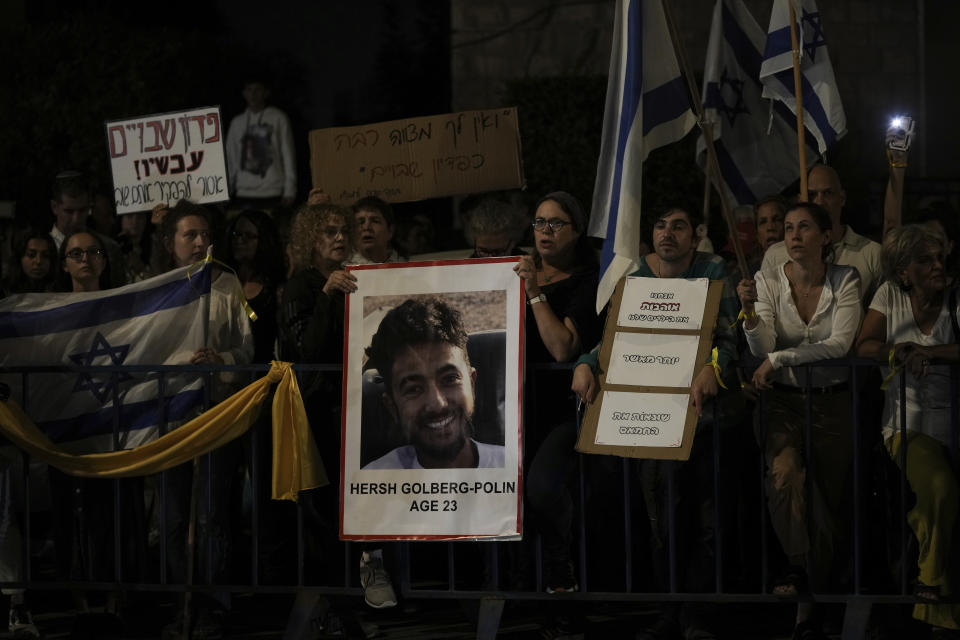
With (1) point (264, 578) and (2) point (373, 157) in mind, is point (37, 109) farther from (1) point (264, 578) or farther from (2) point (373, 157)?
(1) point (264, 578)

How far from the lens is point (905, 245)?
23.1 feet

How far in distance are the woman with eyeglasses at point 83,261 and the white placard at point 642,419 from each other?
2.74 m

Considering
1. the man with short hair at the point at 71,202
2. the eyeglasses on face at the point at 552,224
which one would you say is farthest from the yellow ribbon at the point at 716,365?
the man with short hair at the point at 71,202

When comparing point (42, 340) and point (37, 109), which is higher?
point (37, 109)

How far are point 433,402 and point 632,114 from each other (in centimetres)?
166

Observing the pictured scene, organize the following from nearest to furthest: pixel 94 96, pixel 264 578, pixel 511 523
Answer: pixel 511 523 < pixel 264 578 < pixel 94 96

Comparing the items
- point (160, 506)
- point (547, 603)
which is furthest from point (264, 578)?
point (547, 603)

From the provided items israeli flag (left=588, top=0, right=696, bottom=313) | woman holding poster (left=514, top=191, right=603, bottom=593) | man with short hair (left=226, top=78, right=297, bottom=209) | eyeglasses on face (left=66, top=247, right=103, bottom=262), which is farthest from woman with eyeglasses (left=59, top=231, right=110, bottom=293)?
man with short hair (left=226, top=78, right=297, bottom=209)

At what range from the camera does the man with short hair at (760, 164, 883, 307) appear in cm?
821

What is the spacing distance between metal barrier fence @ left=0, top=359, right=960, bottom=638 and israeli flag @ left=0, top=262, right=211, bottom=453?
0.11 m

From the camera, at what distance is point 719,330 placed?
691cm

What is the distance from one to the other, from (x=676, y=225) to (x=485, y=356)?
109cm

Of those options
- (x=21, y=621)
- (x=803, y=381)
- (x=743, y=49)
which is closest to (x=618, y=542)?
(x=803, y=381)

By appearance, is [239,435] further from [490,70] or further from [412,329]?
[490,70]
